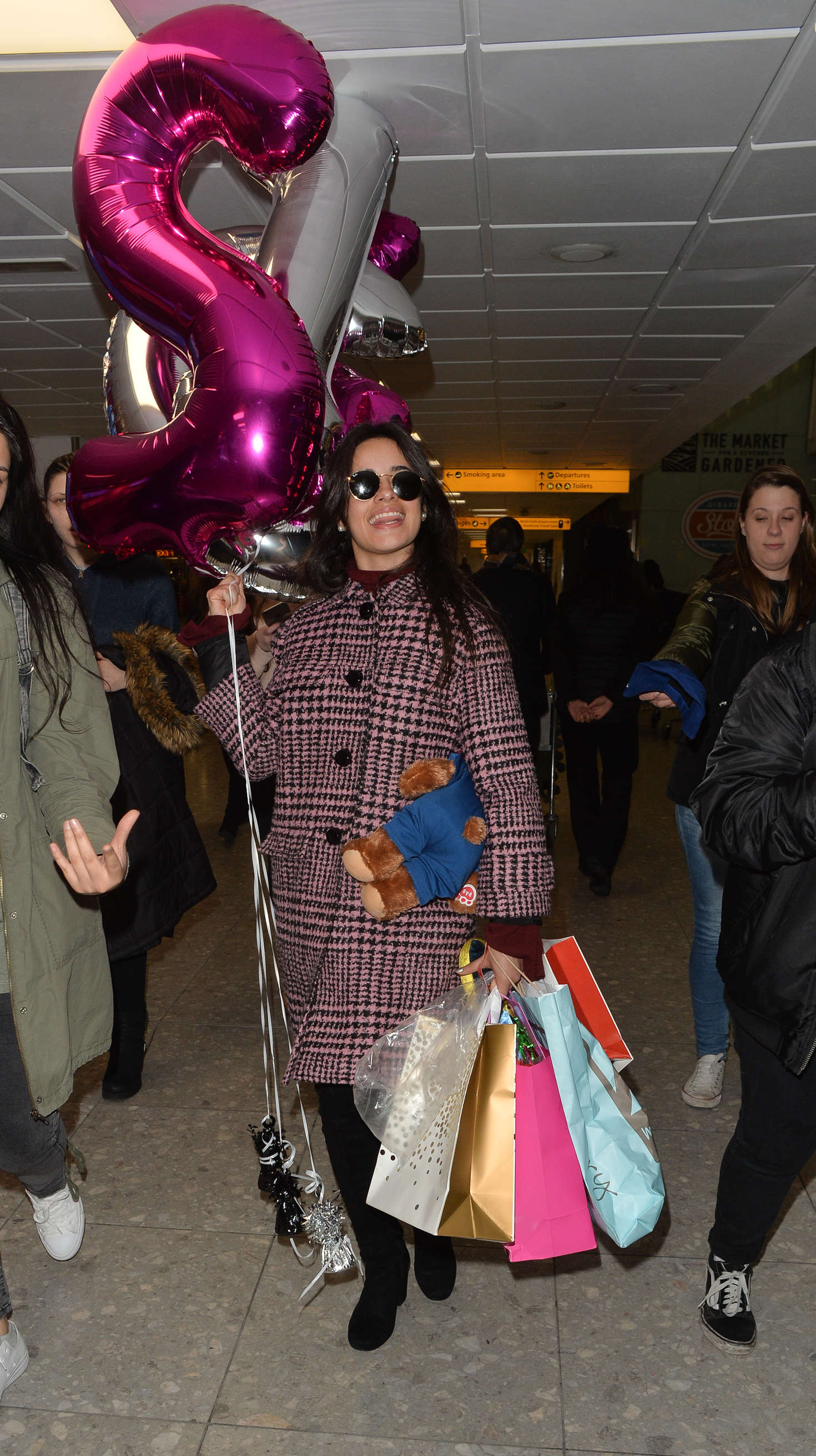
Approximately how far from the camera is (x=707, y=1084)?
3.06 m

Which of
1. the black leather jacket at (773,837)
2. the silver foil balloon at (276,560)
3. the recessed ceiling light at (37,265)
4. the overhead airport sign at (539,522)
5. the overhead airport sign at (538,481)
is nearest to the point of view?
the black leather jacket at (773,837)

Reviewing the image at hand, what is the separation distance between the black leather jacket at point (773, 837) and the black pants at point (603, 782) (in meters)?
3.22

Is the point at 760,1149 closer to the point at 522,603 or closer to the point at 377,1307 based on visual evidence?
the point at 377,1307

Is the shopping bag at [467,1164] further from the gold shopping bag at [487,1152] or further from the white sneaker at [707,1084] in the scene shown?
the white sneaker at [707,1084]

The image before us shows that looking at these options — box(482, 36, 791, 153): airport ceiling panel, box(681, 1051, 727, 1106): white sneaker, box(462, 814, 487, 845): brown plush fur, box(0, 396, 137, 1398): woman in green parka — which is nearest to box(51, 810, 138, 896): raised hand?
box(0, 396, 137, 1398): woman in green parka

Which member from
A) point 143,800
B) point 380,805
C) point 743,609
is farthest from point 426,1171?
point 743,609

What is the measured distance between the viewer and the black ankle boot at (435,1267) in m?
2.28

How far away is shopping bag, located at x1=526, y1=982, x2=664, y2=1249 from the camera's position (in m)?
1.81

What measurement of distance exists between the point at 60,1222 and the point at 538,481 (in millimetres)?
11922

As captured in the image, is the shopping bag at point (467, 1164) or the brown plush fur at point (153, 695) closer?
the shopping bag at point (467, 1164)

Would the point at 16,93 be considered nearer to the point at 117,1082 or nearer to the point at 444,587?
the point at 444,587

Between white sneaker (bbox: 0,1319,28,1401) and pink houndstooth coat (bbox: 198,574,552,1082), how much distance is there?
0.74m

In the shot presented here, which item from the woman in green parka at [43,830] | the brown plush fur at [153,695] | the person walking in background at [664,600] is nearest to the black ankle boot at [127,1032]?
the brown plush fur at [153,695]

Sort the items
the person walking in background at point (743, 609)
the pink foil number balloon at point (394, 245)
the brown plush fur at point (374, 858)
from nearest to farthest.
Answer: the brown plush fur at point (374, 858), the person walking in background at point (743, 609), the pink foil number balloon at point (394, 245)
